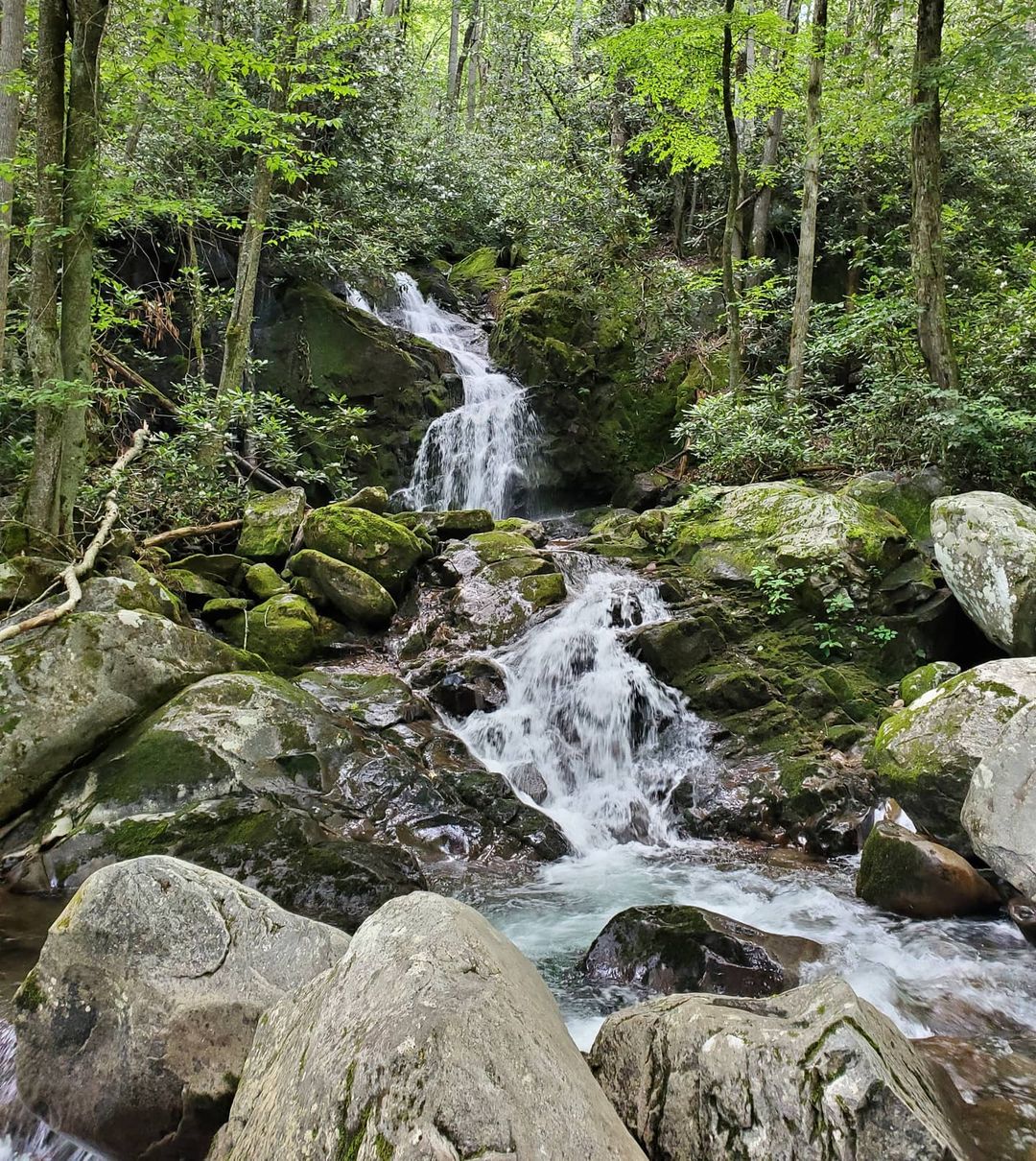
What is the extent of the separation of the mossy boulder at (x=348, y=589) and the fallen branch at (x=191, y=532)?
1.49m

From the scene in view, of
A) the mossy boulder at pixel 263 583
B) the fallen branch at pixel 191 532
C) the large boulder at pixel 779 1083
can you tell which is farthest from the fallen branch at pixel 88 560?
the large boulder at pixel 779 1083

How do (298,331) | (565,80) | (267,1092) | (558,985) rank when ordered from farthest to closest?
1. (565,80)
2. (298,331)
3. (558,985)
4. (267,1092)

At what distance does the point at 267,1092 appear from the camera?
2.46 meters

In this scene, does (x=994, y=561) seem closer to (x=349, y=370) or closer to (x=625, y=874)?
(x=625, y=874)

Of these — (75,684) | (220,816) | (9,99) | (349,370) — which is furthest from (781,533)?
(9,99)

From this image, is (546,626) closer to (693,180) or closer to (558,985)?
(558,985)

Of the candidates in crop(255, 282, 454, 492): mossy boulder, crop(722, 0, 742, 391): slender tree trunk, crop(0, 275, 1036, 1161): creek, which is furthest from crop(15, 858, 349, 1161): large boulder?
crop(722, 0, 742, 391): slender tree trunk

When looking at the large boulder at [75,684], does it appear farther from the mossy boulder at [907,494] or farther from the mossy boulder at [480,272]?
the mossy boulder at [480,272]

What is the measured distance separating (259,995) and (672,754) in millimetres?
5336

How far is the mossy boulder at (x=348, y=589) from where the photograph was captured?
372 inches

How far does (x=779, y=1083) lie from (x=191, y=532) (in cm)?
935

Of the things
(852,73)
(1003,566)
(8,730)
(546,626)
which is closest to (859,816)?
(1003,566)

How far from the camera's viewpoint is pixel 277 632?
8680 mm

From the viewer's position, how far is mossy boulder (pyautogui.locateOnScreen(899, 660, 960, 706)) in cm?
684
